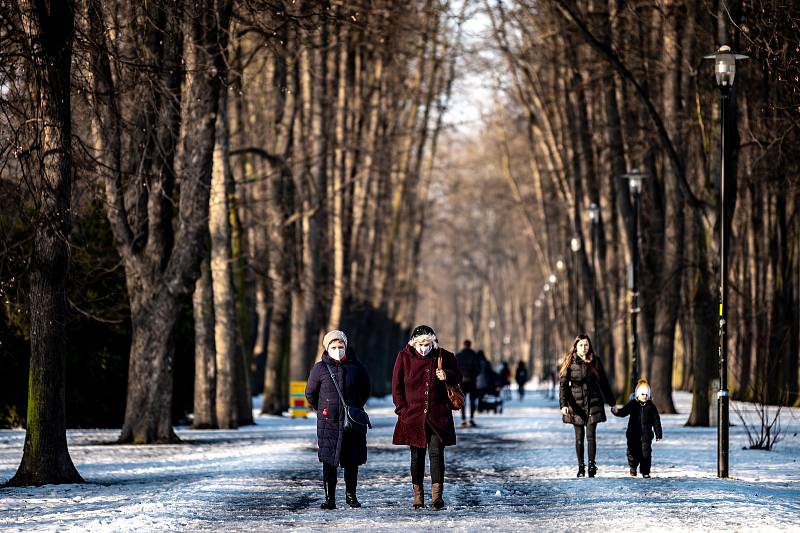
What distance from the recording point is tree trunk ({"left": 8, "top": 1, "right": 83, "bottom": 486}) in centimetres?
1630

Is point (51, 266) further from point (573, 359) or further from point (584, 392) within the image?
point (584, 392)

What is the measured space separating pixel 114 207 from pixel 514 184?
35932 mm

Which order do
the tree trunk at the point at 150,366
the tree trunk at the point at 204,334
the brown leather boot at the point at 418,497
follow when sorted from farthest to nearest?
1. the tree trunk at the point at 204,334
2. the tree trunk at the point at 150,366
3. the brown leather boot at the point at 418,497

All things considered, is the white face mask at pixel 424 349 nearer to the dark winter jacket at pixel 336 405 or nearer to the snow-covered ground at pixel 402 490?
the dark winter jacket at pixel 336 405

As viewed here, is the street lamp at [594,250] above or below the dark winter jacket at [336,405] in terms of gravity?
above

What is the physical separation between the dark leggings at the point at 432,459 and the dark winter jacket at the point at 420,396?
65mm

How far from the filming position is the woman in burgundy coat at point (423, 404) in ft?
46.3

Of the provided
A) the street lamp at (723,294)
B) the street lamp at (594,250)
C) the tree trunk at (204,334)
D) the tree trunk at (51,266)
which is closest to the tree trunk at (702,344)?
the tree trunk at (204,334)

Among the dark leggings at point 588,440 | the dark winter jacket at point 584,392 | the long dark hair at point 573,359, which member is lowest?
the dark leggings at point 588,440

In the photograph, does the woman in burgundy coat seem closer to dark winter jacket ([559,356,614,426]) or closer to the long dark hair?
the long dark hair

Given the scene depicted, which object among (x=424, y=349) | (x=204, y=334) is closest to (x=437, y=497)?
(x=424, y=349)

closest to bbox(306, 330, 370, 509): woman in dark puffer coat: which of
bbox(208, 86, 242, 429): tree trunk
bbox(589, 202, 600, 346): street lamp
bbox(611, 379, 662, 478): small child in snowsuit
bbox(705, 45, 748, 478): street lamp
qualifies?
bbox(611, 379, 662, 478): small child in snowsuit

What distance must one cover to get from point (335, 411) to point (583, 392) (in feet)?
16.2

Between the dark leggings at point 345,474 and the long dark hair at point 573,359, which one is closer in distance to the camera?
the dark leggings at point 345,474
